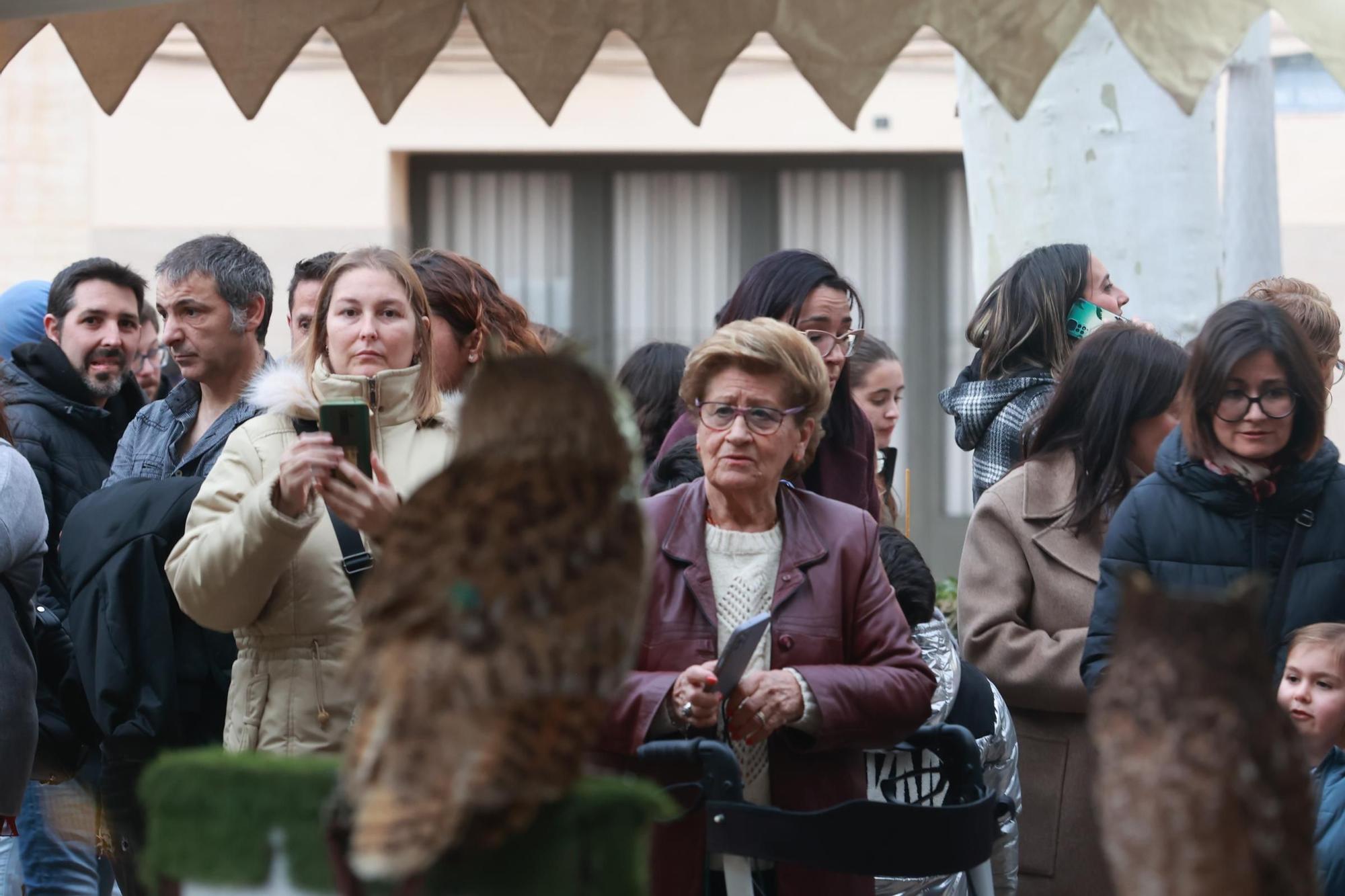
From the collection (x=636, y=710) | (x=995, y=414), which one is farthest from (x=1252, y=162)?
(x=636, y=710)

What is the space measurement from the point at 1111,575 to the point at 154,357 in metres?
3.95

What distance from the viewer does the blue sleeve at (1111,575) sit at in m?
3.23

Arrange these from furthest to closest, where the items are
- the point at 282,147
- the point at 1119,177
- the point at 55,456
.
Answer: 1. the point at 282,147
2. the point at 1119,177
3. the point at 55,456

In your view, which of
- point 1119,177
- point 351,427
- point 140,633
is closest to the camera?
point 351,427

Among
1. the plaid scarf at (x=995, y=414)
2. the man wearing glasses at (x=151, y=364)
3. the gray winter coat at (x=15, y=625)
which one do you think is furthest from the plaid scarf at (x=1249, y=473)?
the man wearing glasses at (x=151, y=364)

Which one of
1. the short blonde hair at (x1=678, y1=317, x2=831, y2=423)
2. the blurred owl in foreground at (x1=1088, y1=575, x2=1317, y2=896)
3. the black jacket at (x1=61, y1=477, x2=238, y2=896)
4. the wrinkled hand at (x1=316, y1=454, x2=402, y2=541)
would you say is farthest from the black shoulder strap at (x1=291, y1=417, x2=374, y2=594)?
the blurred owl in foreground at (x1=1088, y1=575, x2=1317, y2=896)

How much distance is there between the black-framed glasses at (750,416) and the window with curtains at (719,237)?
26.6ft

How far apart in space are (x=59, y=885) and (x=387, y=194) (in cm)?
681

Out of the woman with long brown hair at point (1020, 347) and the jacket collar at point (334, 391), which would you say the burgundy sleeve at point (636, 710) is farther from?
the woman with long brown hair at point (1020, 347)

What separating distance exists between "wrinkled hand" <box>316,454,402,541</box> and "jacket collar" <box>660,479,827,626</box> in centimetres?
82

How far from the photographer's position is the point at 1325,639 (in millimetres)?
3168

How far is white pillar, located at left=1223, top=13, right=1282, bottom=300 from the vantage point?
7.84 metres

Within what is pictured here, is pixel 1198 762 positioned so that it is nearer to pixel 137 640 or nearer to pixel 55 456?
pixel 137 640

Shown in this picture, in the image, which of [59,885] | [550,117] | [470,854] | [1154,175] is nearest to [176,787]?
[470,854]
